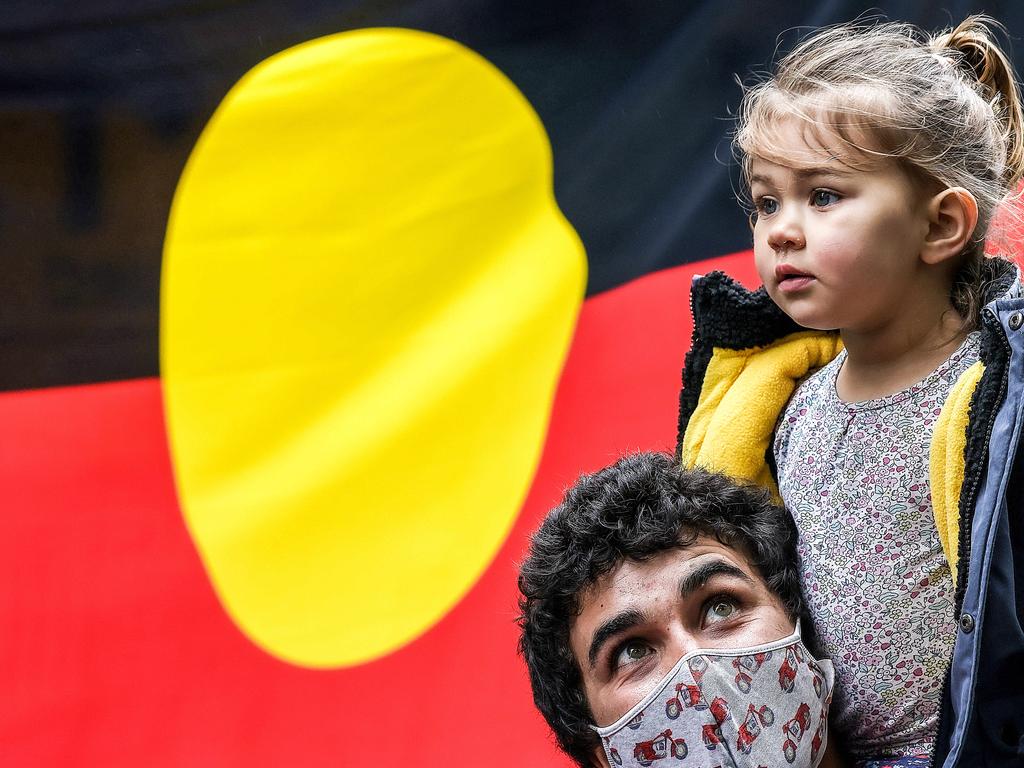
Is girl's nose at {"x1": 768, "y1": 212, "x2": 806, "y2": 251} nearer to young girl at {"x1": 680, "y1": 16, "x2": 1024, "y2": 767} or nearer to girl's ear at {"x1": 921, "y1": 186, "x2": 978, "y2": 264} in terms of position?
young girl at {"x1": 680, "y1": 16, "x2": 1024, "y2": 767}

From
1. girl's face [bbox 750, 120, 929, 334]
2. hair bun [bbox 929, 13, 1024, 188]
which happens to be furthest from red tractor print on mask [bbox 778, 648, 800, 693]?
hair bun [bbox 929, 13, 1024, 188]

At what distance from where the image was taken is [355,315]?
2.79 metres

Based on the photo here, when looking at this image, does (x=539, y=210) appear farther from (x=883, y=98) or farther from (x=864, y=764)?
(x=864, y=764)

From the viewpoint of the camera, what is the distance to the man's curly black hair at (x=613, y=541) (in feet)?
6.07

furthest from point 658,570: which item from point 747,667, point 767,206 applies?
point 767,206

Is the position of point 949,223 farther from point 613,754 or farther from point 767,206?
point 613,754

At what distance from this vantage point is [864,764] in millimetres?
1797

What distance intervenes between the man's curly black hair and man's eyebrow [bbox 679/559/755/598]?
5 centimetres

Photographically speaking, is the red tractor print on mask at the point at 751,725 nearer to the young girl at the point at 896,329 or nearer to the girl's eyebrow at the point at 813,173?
the young girl at the point at 896,329

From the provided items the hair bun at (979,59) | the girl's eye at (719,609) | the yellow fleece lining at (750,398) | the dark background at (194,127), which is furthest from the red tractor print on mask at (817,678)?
the dark background at (194,127)

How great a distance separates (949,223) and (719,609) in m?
0.66

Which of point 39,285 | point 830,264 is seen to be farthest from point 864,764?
point 39,285

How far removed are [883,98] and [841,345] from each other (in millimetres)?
462

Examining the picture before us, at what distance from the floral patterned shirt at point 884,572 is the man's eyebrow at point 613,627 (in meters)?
0.28
